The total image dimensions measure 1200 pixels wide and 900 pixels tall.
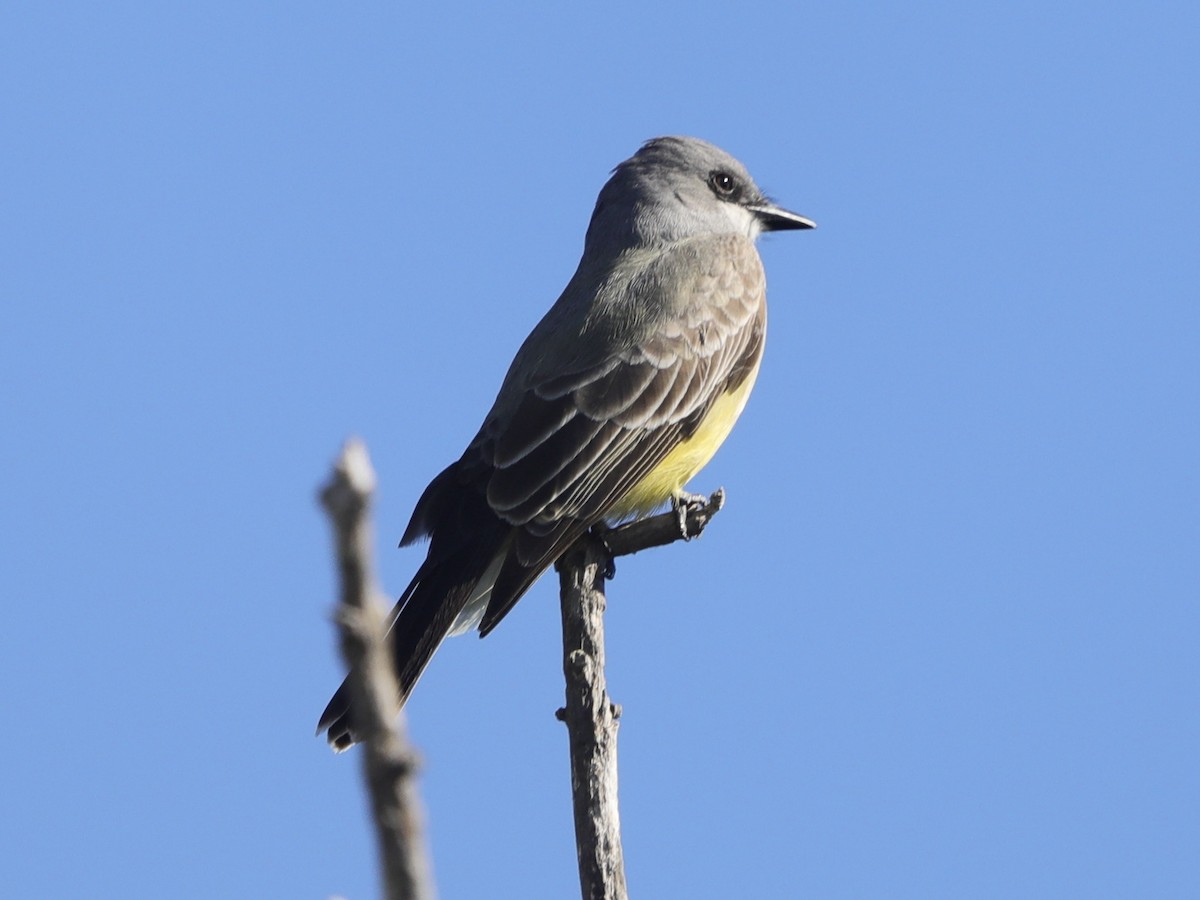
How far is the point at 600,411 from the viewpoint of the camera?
281 inches

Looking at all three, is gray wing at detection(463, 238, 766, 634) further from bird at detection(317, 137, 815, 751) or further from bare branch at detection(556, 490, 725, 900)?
bare branch at detection(556, 490, 725, 900)

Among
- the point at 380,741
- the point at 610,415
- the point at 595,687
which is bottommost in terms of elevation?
the point at 380,741

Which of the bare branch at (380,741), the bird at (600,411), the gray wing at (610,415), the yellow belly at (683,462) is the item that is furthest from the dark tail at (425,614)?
the bare branch at (380,741)

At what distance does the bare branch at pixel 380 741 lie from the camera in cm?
140

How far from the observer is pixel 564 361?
740cm

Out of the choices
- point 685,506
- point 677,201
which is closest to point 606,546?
point 685,506

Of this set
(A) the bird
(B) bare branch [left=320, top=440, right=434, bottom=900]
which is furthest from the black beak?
(B) bare branch [left=320, top=440, right=434, bottom=900]

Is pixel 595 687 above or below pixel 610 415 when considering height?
below

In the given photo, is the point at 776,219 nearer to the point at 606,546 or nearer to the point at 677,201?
the point at 677,201

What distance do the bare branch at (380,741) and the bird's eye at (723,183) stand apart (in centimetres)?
813

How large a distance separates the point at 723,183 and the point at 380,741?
27.3ft

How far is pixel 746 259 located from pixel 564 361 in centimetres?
165

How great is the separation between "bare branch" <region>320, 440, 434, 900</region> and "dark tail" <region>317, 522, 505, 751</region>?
15.4ft

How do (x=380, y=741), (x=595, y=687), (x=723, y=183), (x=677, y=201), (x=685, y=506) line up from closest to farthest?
(x=380, y=741) → (x=595, y=687) → (x=685, y=506) → (x=677, y=201) → (x=723, y=183)
